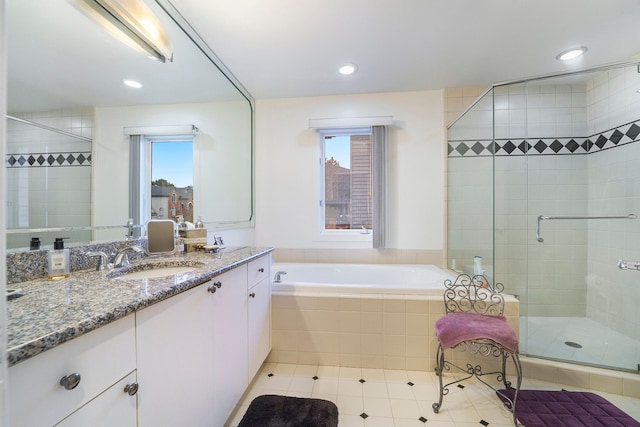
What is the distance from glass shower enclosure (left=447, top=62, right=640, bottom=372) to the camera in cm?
196

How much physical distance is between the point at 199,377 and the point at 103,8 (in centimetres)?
157

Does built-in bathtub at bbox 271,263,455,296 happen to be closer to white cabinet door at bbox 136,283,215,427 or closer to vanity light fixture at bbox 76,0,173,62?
white cabinet door at bbox 136,283,215,427

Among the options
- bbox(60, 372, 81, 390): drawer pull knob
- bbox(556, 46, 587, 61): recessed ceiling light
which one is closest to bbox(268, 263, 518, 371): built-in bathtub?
bbox(60, 372, 81, 390): drawer pull knob

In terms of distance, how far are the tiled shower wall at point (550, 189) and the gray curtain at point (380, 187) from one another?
0.74m

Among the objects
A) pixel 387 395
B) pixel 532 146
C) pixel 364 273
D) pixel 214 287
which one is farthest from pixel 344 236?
pixel 532 146

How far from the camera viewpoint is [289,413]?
54.9 inches

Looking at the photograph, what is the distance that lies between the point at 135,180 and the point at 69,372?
107 cm

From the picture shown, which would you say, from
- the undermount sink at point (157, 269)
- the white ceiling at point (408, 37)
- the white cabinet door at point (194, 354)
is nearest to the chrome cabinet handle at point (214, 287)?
the white cabinet door at point (194, 354)

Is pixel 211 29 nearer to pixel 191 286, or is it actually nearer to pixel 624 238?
pixel 191 286

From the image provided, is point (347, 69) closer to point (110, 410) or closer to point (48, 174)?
point (48, 174)

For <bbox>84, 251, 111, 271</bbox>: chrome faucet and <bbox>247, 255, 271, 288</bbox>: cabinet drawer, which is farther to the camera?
<bbox>247, 255, 271, 288</bbox>: cabinet drawer

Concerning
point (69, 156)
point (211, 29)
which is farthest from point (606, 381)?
point (211, 29)

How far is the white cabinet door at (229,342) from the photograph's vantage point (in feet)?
3.73

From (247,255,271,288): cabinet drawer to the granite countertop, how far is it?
439 millimetres
